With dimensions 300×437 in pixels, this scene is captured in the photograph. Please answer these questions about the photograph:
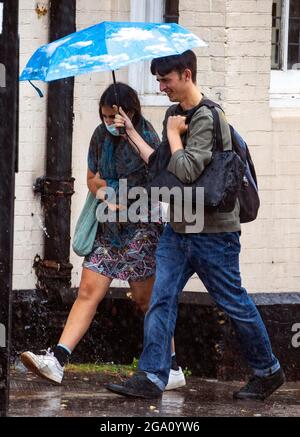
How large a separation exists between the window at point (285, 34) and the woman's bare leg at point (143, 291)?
2096mm

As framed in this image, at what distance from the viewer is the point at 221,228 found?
7.48 metres

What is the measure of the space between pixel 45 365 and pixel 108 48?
78.4 inches

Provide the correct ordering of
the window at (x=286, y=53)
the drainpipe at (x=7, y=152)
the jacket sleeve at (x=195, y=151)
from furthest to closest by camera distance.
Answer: the window at (x=286, y=53) < the jacket sleeve at (x=195, y=151) < the drainpipe at (x=7, y=152)

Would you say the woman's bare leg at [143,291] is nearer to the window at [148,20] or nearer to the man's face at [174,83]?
the man's face at [174,83]

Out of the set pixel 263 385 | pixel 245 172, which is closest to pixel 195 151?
pixel 245 172

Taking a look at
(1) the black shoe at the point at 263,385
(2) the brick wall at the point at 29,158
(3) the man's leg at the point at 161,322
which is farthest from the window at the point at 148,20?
(1) the black shoe at the point at 263,385

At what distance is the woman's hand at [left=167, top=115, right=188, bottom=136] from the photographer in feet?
24.4

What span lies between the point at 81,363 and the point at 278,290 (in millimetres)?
1480

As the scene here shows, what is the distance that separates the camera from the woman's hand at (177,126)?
7.43 m

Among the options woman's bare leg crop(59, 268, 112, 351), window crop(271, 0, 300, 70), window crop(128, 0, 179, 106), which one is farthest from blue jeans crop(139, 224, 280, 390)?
window crop(271, 0, 300, 70)

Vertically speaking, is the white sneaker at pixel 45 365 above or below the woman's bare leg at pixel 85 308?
below

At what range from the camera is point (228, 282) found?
297 inches

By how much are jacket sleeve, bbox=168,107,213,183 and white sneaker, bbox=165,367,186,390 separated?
1549mm
